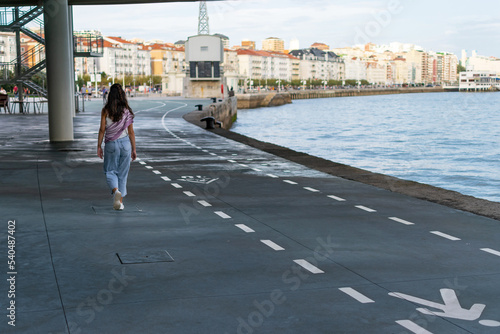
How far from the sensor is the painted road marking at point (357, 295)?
6480 mm

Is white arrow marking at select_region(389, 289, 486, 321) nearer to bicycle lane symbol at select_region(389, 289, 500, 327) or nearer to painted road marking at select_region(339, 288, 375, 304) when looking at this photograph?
bicycle lane symbol at select_region(389, 289, 500, 327)

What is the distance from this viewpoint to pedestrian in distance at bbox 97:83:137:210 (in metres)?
11.3

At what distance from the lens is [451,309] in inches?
247

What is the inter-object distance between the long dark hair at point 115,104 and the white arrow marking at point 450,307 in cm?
590

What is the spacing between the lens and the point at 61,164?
59.1 feet

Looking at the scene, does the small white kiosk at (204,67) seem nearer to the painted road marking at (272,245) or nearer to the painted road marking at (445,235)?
the painted road marking at (445,235)

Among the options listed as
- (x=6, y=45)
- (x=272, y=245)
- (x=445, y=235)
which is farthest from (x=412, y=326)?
(x=6, y=45)

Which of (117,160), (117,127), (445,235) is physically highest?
(117,127)

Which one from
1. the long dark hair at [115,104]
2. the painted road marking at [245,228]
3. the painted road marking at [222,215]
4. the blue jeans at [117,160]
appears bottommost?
the painted road marking at [222,215]

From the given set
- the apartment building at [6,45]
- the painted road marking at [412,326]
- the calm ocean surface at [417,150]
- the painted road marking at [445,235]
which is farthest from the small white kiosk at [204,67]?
the painted road marking at [412,326]

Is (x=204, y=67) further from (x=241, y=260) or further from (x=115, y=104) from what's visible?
(x=241, y=260)

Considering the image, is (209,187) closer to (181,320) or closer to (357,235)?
(357,235)

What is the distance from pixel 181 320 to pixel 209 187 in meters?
8.29

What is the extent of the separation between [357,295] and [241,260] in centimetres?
171
